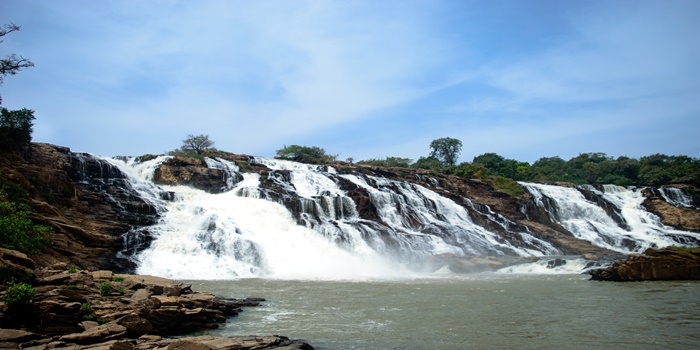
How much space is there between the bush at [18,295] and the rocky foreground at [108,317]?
0.06m

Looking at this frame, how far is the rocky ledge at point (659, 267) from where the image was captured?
17.9 meters

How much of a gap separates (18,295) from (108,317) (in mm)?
1543

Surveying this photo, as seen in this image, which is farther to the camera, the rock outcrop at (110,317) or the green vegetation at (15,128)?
the green vegetation at (15,128)

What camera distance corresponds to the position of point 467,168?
5225 cm

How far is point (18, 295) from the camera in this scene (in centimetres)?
821

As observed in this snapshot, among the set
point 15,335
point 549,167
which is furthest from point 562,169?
point 15,335

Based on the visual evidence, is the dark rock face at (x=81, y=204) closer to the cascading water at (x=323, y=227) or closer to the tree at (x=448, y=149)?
the cascading water at (x=323, y=227)

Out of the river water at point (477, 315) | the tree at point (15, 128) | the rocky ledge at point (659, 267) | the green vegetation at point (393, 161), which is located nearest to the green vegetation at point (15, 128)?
the tree at point (15, 128)

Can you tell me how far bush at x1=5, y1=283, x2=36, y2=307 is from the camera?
8.14 m

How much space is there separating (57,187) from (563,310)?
2426cm

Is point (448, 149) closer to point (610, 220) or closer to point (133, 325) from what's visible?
point (610, 220)

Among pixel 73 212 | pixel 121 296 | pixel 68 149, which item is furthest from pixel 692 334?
pixel 68 149

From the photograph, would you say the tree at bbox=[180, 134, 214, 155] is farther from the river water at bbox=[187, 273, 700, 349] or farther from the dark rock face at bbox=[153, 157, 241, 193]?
the river water at bbox=[187, 273, 700, 349]

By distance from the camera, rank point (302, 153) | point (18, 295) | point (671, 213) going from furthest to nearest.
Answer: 1. point (302, 153)
2. point (671, 213)
3. point (18, 295)
